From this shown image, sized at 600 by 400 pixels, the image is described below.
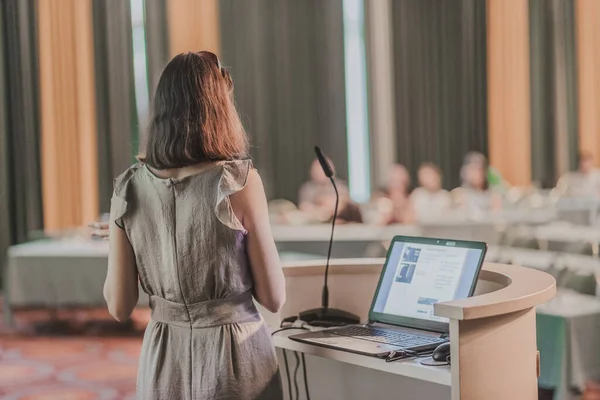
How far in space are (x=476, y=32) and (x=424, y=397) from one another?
8.82 m

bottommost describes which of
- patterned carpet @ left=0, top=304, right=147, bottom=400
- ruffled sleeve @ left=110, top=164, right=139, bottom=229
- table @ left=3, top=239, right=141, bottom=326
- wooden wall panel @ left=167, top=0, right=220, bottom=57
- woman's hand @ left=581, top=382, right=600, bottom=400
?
patterned carpet @ left=0, top=304, right=147, bottom=400

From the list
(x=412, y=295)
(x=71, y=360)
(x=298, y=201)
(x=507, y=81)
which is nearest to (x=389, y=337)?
(x=412, y=295)

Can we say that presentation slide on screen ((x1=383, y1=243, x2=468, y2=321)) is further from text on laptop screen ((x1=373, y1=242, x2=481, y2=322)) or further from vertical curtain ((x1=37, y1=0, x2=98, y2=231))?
vertical curtain ((x1=37, y1=0, x2=98, y2=231))

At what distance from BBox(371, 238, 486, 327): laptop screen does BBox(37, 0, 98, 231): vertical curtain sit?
617 centimetres

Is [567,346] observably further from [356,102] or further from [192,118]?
[356,102]

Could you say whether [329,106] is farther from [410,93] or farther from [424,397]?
[424,397]

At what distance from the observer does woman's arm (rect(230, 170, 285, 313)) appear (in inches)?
62.6

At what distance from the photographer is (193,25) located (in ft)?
27.9

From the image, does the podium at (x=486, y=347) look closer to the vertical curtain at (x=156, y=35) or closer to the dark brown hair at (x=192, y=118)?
the dark brown hair at (x=192, y=118)

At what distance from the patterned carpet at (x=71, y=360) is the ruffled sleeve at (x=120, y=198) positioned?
2511 mm

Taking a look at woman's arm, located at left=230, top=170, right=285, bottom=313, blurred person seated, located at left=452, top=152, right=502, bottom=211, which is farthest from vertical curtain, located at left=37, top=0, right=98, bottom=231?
woman's arm, located at left=230, top=170, right=285, bottom=313

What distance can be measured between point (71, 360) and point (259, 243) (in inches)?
142

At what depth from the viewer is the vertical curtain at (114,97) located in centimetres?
780

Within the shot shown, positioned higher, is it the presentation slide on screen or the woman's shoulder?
the woman's shoulder
